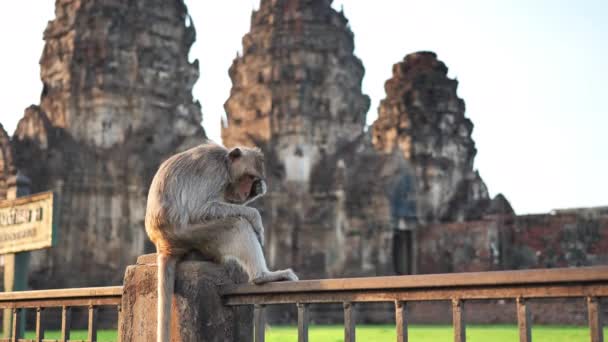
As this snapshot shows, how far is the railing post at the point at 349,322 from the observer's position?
376 centimetres

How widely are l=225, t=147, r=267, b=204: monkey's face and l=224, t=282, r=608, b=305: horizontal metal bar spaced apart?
740mm

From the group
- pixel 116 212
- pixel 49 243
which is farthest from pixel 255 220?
pixel 116 212

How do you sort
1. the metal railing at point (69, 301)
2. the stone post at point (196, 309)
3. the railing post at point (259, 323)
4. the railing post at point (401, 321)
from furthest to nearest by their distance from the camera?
the metal railing at point (69, 301), the stone post at point (196, 309), the railing post at point (259, 323), the railing post at point (401, 321)

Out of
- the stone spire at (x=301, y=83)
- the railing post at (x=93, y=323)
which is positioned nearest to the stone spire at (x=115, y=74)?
the stone spire at (x=301, y=83)

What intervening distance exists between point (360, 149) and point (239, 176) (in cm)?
2778

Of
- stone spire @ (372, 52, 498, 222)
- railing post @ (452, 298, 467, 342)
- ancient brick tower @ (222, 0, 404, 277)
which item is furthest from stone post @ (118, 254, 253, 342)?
stone spire @ (372, 52, 498, 222)

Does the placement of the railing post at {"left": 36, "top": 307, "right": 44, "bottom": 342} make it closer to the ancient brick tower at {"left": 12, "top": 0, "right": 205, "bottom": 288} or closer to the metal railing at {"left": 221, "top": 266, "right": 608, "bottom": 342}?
the metal railing at {"left": 221, "top": 266, "right": 608, "bottom": 342}

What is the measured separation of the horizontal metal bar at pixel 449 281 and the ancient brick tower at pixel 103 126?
22025 mm

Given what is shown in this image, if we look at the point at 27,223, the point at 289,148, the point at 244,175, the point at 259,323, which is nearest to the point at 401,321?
the point at 259,323

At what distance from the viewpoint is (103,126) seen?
26.7 metres

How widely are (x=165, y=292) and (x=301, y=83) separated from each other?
94.1ft

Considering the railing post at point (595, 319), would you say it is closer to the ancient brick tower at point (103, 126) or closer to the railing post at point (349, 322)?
the railing post at point (349, 322)

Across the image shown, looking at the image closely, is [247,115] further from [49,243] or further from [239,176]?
[239,176]

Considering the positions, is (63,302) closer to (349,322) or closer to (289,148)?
(349,322)
